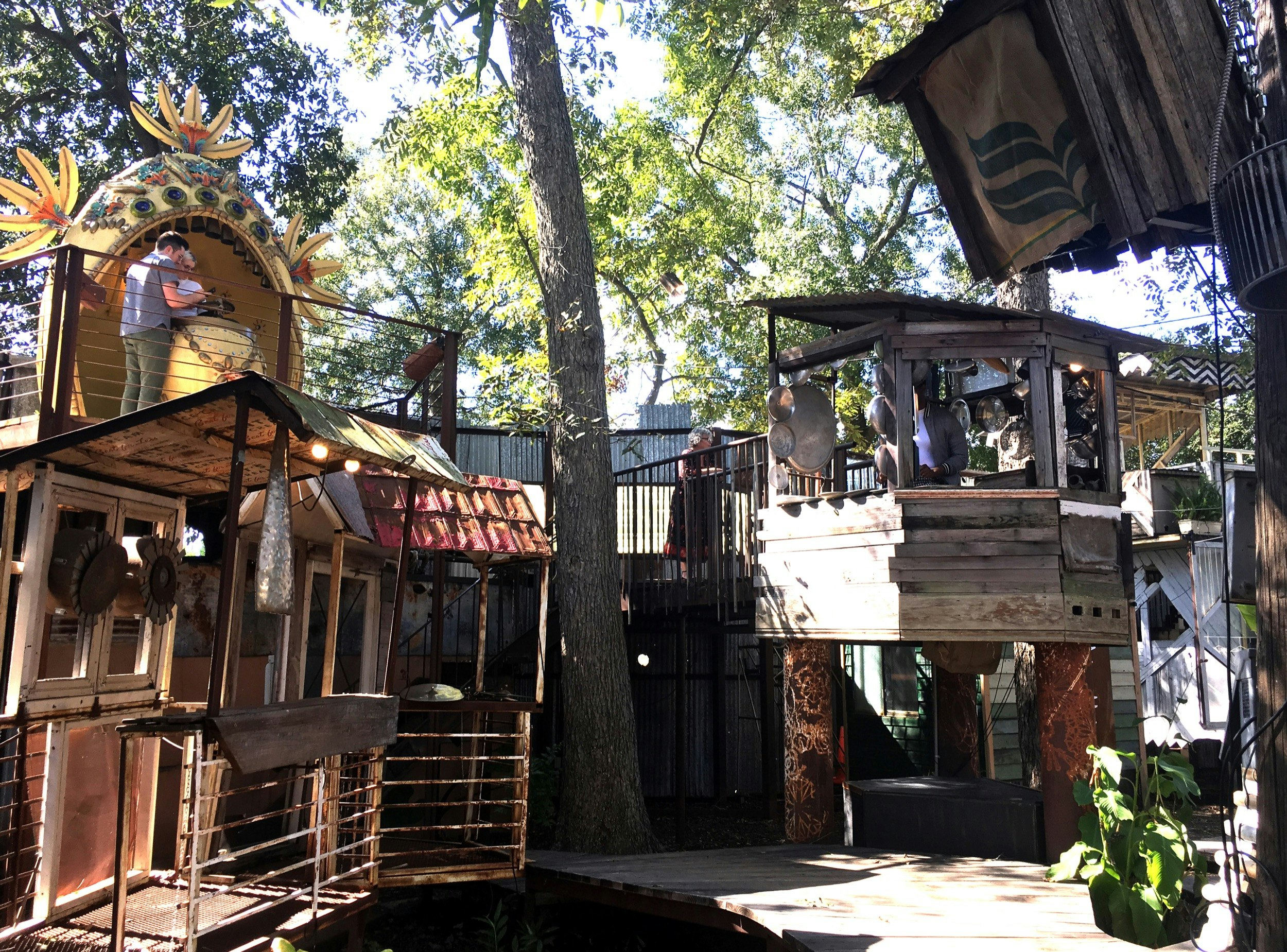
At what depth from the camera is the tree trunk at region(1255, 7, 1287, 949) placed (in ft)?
14.7

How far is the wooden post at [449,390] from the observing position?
9898 mm

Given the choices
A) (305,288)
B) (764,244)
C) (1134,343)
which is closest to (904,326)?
(1134,343)

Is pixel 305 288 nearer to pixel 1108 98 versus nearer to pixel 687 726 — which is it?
pixel 1108 98

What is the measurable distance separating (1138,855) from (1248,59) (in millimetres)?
4730

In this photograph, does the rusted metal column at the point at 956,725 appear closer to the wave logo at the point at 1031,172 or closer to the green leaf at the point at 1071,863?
the green leaf at the point at 1071,863

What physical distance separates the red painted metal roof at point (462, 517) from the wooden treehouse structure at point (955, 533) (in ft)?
8.58

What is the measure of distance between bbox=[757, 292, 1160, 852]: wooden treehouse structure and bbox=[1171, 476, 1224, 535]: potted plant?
697 centimetres

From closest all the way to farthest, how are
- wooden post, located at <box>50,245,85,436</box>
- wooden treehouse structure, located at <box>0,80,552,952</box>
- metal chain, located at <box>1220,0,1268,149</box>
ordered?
metal chain, located at <box>1220,0,1268,149</box>, wooden treehouse structure, located at <box>0,80,552,952</box>, wooden post, located at <box>50,245,85,436</box>

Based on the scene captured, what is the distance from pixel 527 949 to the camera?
9.20m

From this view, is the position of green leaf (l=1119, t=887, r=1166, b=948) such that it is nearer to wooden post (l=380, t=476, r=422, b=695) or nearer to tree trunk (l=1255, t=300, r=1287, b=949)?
tree trunk (l=1255, t=300, r=1287, b=949)

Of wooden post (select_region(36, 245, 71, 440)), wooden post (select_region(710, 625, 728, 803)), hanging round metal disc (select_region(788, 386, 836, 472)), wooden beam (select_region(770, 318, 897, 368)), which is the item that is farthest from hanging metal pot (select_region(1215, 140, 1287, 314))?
wooden post (select_region(710, 625, 728, 803))

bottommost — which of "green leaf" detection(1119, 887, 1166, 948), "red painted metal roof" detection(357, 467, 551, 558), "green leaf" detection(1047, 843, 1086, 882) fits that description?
"green leaf" detection(1119, 887, 1166, 948)

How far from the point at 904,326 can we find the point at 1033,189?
3367mm

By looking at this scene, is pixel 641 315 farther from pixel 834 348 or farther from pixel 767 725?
pixel 834 348
